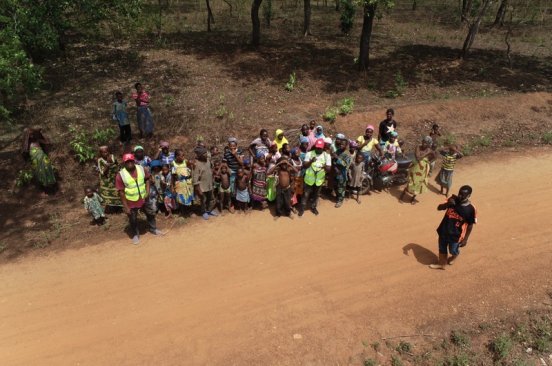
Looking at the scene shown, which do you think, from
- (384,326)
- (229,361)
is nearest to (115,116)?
(229,361)

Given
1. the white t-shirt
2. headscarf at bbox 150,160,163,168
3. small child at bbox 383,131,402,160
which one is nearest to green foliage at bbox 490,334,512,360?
the white t-shirt

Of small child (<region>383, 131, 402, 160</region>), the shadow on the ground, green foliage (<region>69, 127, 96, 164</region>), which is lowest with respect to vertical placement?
green foliage (<region>69, 127, 96, 164</region>)

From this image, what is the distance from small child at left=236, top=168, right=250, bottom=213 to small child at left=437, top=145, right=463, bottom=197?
4.45m

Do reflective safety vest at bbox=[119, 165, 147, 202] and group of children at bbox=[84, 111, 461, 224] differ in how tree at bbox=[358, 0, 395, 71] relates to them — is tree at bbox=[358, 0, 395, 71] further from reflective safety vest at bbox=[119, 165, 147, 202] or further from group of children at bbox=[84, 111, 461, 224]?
reflective safety vest at bbox=[119, 165, 147, 202]

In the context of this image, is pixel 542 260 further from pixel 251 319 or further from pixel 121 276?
pixel 121 276

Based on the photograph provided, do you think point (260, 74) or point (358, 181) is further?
point (260, 74)

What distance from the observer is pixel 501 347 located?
5.61 meters

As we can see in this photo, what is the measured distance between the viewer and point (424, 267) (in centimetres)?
699

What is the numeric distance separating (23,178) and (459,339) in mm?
9367

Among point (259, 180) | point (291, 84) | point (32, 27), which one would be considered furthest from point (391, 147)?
point (32, 27)

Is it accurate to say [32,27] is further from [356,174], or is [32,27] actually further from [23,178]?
[356,174]

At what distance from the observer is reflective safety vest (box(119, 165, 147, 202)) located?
22.7ft

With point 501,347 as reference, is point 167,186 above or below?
above

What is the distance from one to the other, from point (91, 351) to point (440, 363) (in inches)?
190
